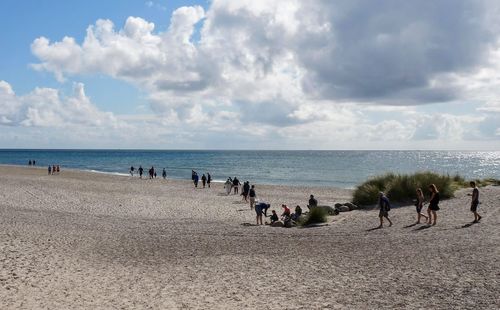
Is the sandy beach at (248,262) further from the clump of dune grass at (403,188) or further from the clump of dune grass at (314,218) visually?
Result: the clump of dune grass at (403,188)

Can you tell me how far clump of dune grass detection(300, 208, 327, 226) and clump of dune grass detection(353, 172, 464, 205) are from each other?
4.56 meters

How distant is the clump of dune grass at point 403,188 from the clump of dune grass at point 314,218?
456 centimetres

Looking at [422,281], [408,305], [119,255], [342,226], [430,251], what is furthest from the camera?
[342,226]

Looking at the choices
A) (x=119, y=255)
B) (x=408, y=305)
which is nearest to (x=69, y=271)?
(x=119, y=255)

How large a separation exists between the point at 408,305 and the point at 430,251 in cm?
444

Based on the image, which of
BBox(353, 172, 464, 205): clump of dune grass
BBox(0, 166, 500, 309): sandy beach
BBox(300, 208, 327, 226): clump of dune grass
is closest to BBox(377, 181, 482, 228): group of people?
BBox(0, 166, 500, 309): sandy beach

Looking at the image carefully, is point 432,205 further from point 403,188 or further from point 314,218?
point 403,188

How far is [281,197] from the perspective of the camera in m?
34.5

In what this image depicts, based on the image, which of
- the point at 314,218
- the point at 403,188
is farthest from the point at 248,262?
the point at 403,188

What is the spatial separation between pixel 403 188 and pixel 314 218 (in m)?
6.35

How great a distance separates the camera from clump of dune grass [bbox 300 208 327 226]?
63.6 ft

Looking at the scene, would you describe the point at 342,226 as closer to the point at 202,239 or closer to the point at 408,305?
the point at 202,239

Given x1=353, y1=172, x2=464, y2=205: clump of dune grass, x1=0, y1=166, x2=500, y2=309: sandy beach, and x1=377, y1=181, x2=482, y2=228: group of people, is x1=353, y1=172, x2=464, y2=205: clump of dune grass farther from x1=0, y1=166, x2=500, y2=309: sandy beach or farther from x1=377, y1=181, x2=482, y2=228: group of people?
x1=377, y1=181, x2=482, y2=228: group of people

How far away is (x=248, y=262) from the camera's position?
1277 centimetres
